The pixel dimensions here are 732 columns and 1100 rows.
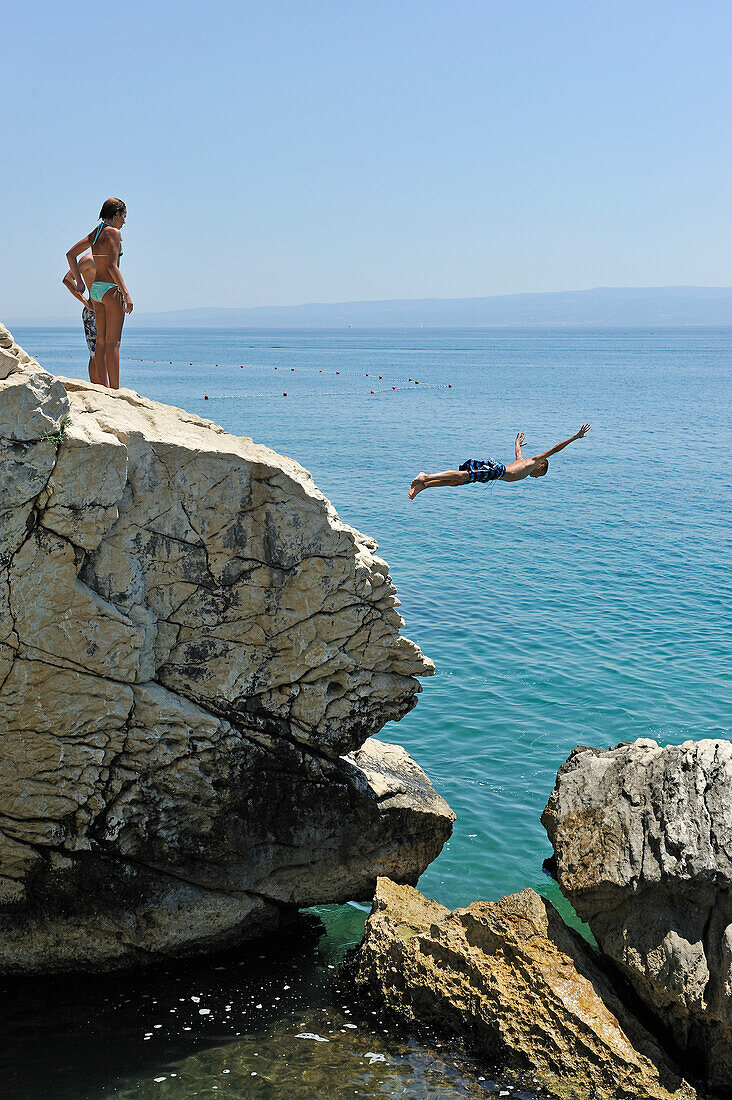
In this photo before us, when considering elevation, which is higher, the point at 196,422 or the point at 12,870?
the point at 196,422

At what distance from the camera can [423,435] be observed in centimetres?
5512

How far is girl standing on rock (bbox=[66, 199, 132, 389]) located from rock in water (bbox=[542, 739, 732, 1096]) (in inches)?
316

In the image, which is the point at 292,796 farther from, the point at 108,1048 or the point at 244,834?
the point at 108,1048

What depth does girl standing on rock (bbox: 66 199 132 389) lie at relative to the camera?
40.3ft

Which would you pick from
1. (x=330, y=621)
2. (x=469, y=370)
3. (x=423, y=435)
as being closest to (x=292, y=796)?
(x=330, y=621)

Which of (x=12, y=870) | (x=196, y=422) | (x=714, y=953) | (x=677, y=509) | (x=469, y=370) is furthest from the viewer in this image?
(x=469, y=370)

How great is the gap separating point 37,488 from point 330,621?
340 centimetres

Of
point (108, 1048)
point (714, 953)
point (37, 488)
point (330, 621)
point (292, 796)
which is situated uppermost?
point (37, 488)

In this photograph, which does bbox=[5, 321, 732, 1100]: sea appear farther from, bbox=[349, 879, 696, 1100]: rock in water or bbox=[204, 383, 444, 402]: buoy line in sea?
bbox=[204, 383, 444, 402]: buoy line in sea

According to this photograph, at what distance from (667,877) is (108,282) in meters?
9.94

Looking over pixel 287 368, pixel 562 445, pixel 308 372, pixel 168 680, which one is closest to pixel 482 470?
pixel 562 445

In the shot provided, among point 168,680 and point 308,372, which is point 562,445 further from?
point 308,372

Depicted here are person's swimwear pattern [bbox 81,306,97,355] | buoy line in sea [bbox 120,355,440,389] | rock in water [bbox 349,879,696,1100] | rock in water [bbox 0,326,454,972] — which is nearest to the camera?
rock in water [bbox 349,879,696,1100]

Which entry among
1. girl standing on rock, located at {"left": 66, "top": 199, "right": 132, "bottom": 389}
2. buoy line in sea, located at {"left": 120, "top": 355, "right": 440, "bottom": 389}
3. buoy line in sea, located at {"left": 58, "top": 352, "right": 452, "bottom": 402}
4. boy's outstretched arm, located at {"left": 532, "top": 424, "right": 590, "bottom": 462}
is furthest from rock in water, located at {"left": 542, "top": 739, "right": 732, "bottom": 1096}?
buoy line in sea, located at {"left": 120, "top": 355, "right": 440, "bottom": 389}
